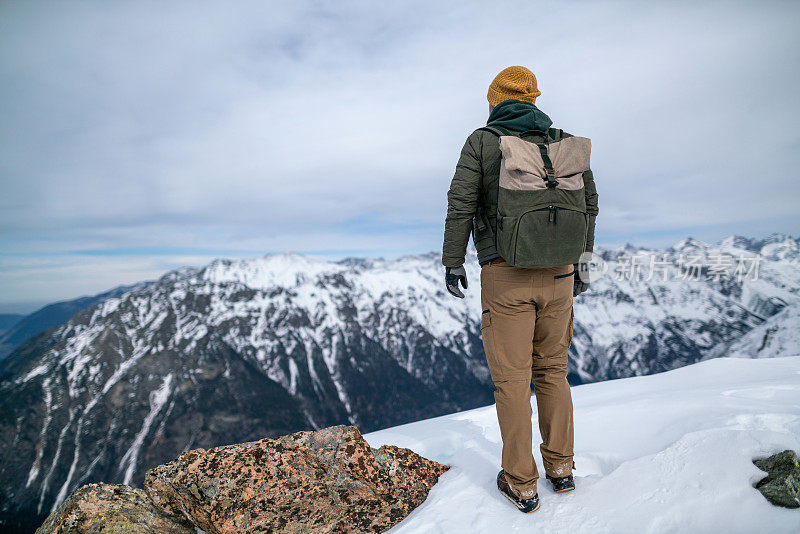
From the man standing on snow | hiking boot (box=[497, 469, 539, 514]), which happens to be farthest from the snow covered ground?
the man standing on snow

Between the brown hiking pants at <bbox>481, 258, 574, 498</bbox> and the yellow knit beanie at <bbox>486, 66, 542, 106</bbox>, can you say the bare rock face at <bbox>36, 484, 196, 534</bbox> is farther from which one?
the yellow knit beanie at <bbox>486, 66, 542, 106</bbox>

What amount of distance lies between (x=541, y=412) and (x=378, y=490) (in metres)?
2.36

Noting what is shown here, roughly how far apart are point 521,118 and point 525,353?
2.49 meters

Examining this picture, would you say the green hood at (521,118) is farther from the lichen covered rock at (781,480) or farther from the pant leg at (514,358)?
the lichen covered rock at (781,480)

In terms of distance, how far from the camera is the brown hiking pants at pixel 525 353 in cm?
401

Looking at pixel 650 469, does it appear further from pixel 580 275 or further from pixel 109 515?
pixel 109 515

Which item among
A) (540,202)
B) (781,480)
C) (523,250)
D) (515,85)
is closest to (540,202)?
(540,202)

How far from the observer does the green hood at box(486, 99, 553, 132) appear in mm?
4008

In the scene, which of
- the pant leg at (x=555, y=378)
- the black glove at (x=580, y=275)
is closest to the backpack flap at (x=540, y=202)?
the pant leg at (x=555, y=378)

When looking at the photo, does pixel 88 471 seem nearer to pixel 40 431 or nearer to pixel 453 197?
pixel 40 431

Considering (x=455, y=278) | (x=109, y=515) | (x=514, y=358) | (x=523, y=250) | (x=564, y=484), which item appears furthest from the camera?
(x=455, y=278)

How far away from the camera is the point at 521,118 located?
4000mm

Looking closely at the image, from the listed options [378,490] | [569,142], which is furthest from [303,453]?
[569,142]

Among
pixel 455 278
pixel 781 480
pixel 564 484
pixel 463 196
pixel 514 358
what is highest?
pixel 463 196
